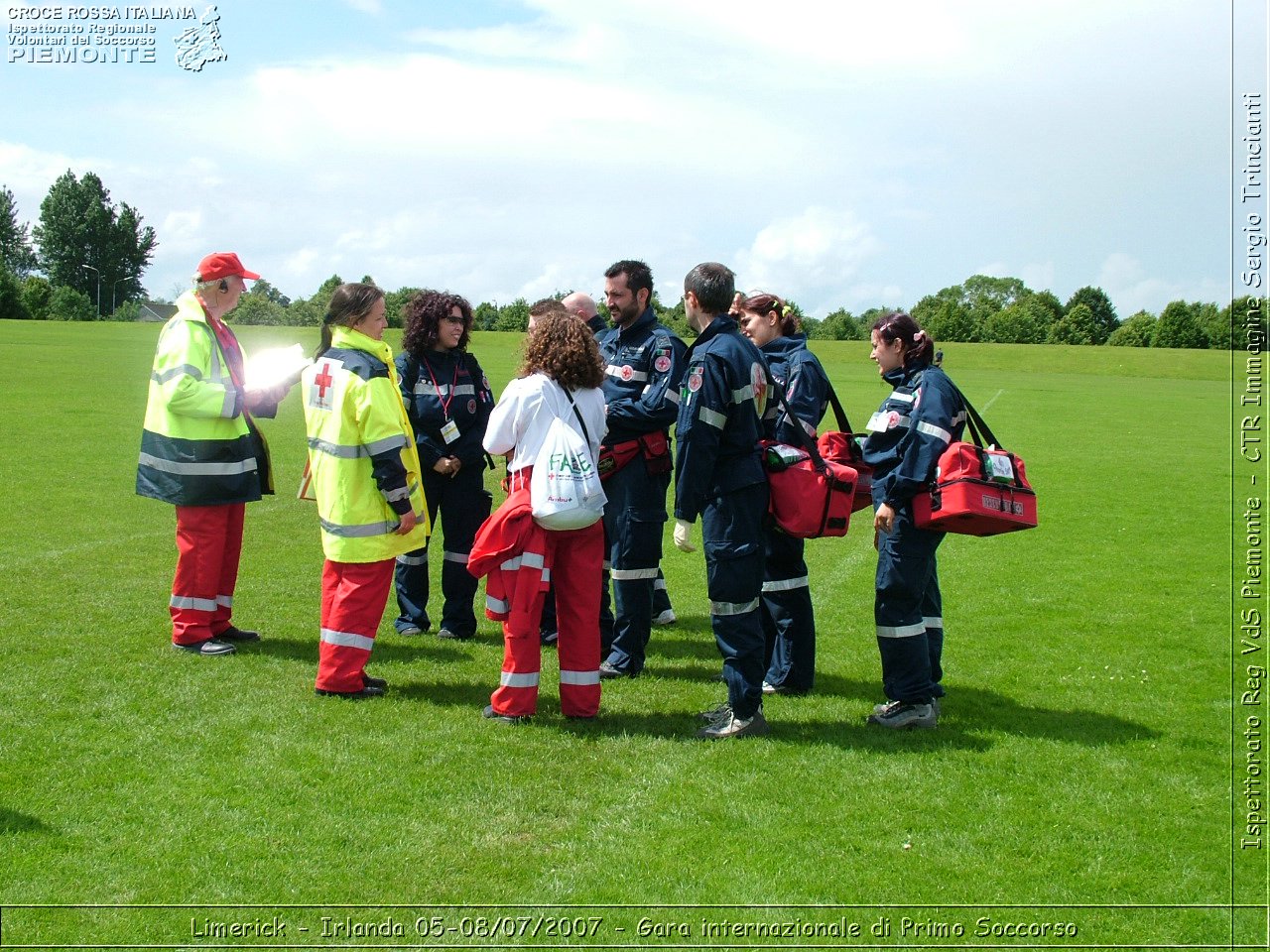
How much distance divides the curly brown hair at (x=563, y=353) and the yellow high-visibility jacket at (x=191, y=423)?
7.84 ft

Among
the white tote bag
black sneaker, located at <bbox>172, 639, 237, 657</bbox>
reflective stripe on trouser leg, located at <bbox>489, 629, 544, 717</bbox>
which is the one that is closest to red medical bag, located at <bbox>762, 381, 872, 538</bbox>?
the white tote bag

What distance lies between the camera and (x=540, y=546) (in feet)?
18.5

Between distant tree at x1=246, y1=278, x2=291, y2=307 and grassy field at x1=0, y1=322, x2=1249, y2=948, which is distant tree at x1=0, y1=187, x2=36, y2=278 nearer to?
distant tree at x1=246, y1=278, x2=291, y2=307

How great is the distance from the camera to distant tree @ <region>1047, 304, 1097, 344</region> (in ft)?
318

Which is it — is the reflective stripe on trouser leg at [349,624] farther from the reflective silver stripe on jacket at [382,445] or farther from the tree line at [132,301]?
the tree line at [132,301]

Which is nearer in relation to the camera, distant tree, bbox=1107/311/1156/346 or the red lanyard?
the red lanyard

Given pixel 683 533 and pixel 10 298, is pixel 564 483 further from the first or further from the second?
pixel 10 298

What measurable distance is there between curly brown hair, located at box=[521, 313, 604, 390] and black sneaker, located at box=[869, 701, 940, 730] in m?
2.38

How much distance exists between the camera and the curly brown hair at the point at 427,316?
743 cm

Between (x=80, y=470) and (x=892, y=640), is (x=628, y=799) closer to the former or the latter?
(x=892, y=640)

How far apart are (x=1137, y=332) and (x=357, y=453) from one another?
3649 inches

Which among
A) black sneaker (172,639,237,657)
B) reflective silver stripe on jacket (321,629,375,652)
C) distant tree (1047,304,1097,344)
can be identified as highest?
distant tree (1047,304,1097,344)

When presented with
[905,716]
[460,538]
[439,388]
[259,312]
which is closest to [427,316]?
[439,388]

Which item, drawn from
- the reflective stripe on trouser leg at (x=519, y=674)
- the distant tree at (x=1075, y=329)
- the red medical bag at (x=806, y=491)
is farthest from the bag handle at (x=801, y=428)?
the distant tree at (x=1075, y=329)
